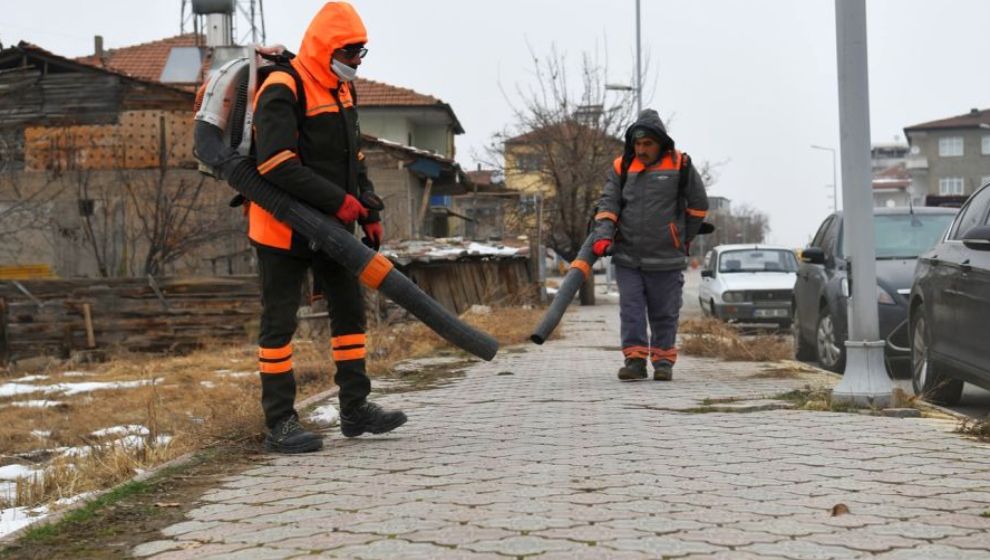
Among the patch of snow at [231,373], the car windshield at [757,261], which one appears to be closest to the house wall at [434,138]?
the car windshield at [757,261]

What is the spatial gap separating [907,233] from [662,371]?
459 cm

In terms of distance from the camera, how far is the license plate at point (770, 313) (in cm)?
2069

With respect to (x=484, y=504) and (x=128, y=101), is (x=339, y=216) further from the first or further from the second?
(x=128, y=101)

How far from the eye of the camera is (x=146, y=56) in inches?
1898

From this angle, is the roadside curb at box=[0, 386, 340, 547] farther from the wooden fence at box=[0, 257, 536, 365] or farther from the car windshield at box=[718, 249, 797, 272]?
the car windshield at box=[718, 249, 797, 272]

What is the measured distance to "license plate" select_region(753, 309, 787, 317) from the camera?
20.7m

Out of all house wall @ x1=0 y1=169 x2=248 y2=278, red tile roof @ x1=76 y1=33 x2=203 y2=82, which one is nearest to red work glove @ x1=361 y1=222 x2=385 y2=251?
house wall @ x1=0 y1=169 x2=248 y2=278

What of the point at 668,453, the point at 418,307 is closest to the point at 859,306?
the point at 668,453

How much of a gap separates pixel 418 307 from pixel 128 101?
28229 millimetres

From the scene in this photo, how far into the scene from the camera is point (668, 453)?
5.29 meters

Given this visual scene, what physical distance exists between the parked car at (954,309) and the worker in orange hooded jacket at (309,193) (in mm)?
3987

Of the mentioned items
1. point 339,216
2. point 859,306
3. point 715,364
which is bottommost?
point 715,364

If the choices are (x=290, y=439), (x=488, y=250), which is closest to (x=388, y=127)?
(x=488, y=250)

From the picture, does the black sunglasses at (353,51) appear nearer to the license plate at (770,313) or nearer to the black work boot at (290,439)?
the black work boot at (290,439)
